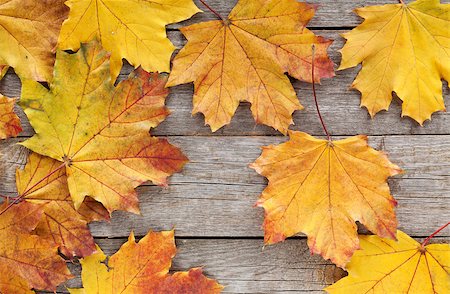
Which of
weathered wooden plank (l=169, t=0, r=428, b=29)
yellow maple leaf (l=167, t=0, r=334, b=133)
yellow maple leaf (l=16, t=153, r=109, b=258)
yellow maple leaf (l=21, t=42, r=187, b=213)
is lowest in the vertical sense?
yellow maple leaf (l=16, t=153, r=109, b=258)

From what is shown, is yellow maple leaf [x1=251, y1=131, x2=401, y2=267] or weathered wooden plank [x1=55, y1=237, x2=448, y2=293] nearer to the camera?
yellow maple leaf [x1=251, y1=131, x2=401, y2=267]

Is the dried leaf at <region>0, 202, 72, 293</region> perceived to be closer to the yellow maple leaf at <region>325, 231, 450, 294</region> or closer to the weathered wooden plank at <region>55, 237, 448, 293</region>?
the weathered wooden plank at <region>55, 237, 448, 293</region>

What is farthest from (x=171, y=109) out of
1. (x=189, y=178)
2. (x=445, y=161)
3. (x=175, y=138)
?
(x=445, y=161)

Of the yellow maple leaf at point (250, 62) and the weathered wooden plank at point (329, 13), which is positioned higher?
the weathered wooden plank at point (329, 13)

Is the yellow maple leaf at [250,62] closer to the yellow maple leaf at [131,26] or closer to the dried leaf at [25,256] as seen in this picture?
the yellow maple leaf at [131,26]

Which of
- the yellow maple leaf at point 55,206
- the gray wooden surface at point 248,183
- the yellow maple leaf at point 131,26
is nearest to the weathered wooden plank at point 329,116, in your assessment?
the gray wooden surface at point 248,183

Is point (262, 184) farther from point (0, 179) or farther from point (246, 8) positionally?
point (0, 179)

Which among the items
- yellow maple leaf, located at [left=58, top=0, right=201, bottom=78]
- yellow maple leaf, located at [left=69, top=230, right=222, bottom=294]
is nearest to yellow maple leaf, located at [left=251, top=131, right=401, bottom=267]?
yellow maple leaf, located at [left=69, top=230, right=222, bottom=294]
